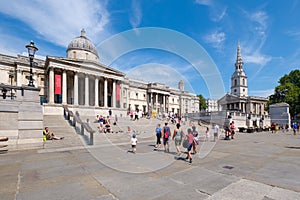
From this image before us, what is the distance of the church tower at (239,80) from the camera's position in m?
Result: 89.4

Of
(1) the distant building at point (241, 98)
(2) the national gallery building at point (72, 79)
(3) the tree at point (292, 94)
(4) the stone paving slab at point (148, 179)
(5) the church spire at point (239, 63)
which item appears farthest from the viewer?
(5) the church spire at point (239, 63)

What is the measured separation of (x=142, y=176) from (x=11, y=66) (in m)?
46.1

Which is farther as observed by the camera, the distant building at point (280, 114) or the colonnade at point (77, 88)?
the distant building at point (280, 114)

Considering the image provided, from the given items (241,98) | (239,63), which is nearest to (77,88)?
(241,98)

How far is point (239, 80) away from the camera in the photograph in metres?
90.4

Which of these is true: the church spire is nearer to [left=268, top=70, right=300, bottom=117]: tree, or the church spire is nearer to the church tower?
the church tower

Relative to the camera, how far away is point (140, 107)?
61.1 metres

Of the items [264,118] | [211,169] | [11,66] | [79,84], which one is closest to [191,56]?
[211,169]

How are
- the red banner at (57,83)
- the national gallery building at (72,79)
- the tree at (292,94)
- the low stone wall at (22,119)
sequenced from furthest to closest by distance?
the tree at (292,94) < the national gallery building at (72,79) < the red banner at (57,83) < the low stone wall at (22,119)

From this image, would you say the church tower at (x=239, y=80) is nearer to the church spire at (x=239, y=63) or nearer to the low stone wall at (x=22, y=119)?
the church spire at (x=239, y=63)

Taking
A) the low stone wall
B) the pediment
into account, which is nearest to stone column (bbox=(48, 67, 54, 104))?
the pediment

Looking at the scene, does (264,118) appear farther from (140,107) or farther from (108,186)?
(108,186)

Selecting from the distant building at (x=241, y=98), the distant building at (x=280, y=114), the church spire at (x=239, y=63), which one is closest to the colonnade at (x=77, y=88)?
the distant building at (x=280, y=114)

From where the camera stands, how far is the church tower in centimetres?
8937
